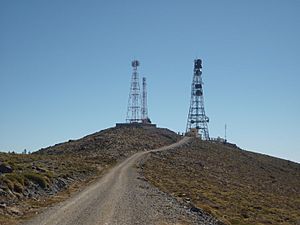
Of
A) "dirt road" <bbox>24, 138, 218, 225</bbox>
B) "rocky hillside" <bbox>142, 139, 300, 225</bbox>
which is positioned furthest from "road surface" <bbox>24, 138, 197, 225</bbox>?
"rocky hillside" <bbox>142, 139, 300, 225</bbox>

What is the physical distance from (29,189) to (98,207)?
6.79 meters

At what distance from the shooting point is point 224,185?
45.5m

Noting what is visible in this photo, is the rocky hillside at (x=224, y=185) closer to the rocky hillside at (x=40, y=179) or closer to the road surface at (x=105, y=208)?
the road surface at (x=105, y=208)

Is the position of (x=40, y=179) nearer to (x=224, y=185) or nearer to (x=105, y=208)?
(x=105, y=208)

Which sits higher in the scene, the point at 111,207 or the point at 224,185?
the point at 224,185

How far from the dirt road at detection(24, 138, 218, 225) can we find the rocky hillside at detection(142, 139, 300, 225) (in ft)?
8.29

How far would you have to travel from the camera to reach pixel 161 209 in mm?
23109

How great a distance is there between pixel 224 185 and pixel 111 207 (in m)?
24.7

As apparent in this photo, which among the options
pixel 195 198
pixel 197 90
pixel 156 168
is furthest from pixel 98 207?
pixel 197 90

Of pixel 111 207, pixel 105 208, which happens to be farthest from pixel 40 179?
pixel 105 208

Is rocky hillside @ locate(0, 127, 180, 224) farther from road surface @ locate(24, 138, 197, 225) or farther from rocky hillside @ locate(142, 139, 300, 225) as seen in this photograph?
rocky hillside @ locate(142, 139, 300, 225)

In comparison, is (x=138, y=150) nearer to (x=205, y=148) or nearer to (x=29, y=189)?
(x=205, y=148)

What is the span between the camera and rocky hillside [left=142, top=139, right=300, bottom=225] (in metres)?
27.2

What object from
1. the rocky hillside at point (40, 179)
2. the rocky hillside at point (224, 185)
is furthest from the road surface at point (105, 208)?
the rocky hillside at point (224, 185)
